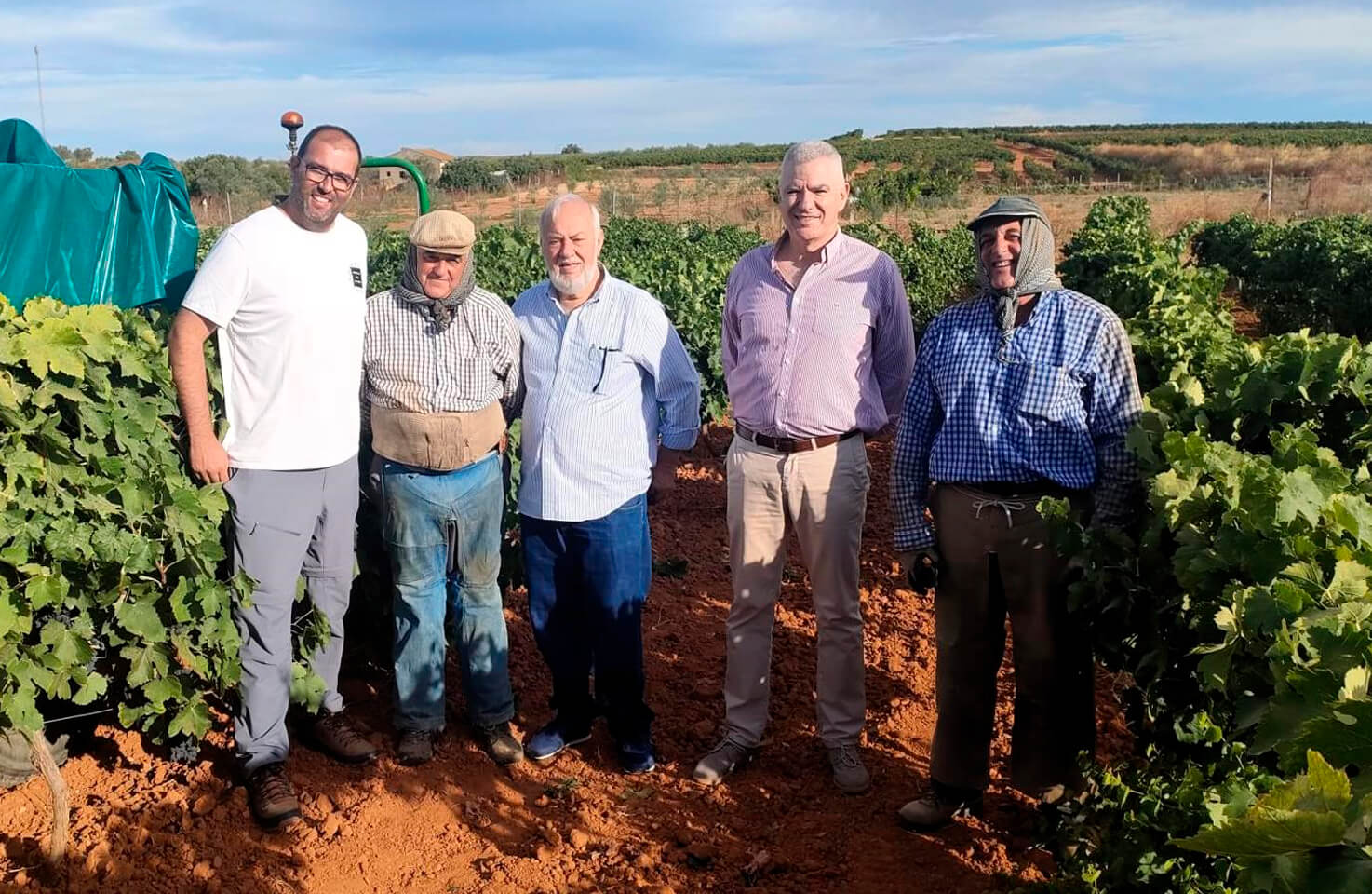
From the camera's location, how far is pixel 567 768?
4.20 m

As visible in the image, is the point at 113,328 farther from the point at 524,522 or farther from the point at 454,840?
the point at 454,840

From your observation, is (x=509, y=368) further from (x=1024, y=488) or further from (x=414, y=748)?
(x=1024, y=488)

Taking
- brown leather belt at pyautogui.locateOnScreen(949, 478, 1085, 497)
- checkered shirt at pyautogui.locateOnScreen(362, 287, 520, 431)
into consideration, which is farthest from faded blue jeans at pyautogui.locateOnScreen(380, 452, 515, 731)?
brown leather belt at pyautogui.locateOnScreen(949, 478, 1085, 497)

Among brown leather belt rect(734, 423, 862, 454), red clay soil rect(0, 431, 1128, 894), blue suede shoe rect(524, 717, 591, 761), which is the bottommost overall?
red clay soil rect(0, 431, 1128, 894)

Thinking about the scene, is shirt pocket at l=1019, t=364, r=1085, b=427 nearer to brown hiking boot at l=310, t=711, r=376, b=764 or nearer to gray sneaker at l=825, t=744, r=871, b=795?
gray sneaker at l=825, t=744, r=871, b=795

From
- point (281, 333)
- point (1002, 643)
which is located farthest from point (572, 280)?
point (1002, 643)

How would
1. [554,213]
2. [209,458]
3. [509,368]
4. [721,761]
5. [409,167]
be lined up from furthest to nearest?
1. [409,167]
2. [721,761]
3. [509,368]
4. [554,213]
5. [209,458]

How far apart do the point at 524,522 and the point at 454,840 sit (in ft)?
3.57

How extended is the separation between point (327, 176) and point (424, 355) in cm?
64

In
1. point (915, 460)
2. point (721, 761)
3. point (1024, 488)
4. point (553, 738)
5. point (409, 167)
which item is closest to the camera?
point (1024, 488)

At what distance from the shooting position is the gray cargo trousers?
3648 mm

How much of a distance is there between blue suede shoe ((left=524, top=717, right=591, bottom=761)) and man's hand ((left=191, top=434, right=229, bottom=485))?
1.50m

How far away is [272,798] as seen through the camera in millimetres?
3715

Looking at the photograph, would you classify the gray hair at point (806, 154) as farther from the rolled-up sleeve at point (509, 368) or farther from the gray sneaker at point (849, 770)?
the gray sneaker at point (849, 770)
